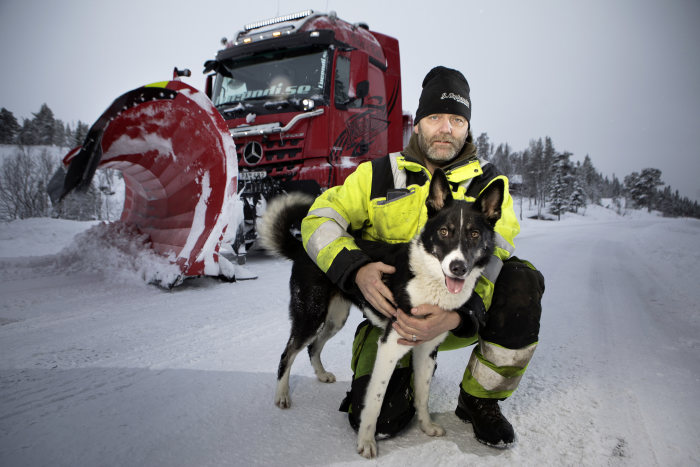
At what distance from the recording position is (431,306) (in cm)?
163

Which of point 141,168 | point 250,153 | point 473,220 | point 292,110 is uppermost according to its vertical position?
point 292,110

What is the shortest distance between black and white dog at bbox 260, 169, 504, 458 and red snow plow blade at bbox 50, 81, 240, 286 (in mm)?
2062

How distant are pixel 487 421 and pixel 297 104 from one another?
4.74 m

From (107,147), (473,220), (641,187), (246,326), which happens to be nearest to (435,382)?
(473,220)

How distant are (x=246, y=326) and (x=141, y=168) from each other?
2.40m

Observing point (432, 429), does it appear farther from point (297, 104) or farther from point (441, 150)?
point (297, 104)

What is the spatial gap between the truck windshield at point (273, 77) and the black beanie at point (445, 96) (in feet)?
10.2

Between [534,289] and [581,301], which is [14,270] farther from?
[581,301]

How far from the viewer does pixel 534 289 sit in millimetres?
1753

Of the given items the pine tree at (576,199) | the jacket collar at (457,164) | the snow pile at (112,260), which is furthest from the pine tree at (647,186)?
the snow pile at (112,260)

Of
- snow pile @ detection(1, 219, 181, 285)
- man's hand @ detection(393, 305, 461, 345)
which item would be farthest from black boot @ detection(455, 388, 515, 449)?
snow pile @ detection(1, 219, 181, 285)

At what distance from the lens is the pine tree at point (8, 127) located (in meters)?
23.6

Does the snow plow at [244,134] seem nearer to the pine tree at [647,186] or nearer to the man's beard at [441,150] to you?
the man's beard at [441,150]

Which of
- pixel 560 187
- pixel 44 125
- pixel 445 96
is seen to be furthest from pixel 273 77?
pixel 44 125
